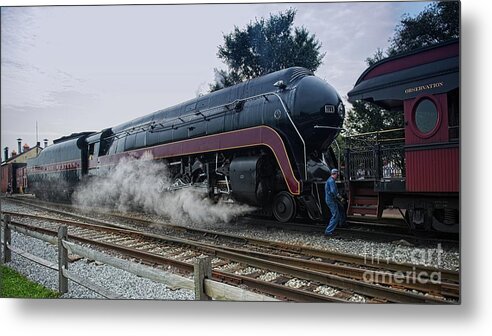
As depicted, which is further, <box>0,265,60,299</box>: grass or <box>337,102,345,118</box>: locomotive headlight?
<box>337,102,345,118</box>: locomotive headlight

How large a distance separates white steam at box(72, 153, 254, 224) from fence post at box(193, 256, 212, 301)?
7.61 ft

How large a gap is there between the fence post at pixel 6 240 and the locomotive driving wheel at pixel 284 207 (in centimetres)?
316

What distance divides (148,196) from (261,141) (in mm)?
2633

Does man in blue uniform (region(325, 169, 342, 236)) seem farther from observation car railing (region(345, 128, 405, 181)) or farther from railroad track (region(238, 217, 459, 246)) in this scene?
observation car railing (region(345, 128, 405, 181))

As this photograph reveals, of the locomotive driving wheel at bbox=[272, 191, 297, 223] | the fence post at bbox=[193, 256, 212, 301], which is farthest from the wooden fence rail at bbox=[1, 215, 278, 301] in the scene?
the locomotive driving wheel at bbox=[272, 191, 297, 223]

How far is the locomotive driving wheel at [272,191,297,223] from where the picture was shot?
14.8ft

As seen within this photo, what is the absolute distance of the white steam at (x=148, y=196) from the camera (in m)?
5.29

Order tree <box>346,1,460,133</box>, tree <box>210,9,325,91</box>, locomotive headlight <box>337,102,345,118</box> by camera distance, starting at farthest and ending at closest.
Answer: locomotive headlight <box>337,102,345,118</box> < tree <box>210,9,325,91</box> < tree <box>346,1,460,133</box>

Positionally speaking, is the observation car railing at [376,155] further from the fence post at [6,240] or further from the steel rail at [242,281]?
the fence post at [6,240]

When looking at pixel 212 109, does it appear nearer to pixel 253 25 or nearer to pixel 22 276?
pixel 253 25

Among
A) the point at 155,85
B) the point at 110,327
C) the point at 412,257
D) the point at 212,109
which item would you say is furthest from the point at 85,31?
the point at 412,257

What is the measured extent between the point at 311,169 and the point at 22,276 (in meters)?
3.42

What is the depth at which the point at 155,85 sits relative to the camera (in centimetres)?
384

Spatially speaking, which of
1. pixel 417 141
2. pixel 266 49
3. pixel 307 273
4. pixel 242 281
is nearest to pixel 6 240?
pixel 242 281
